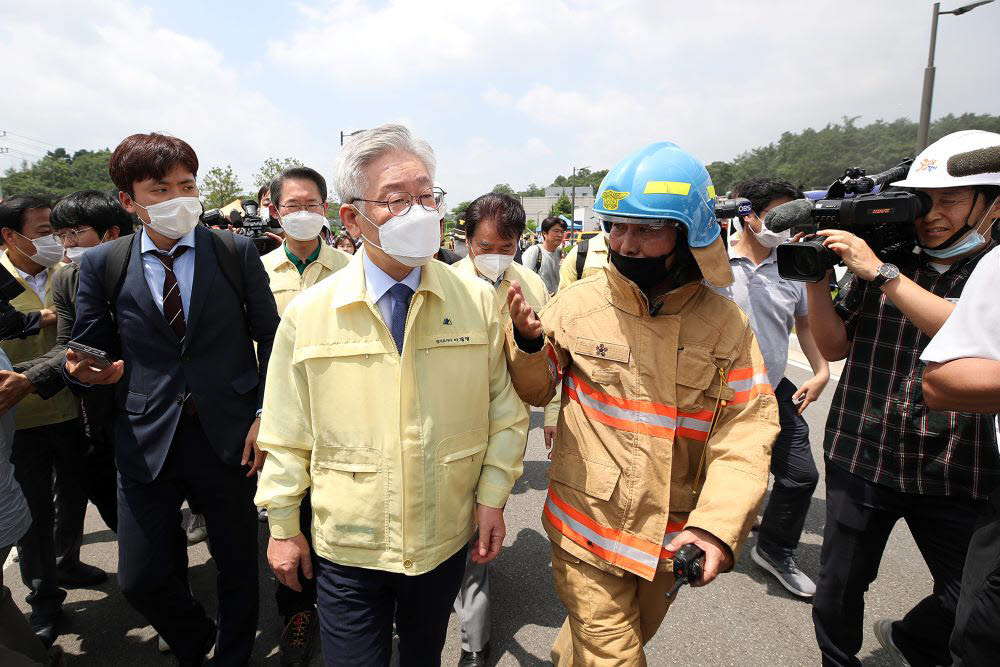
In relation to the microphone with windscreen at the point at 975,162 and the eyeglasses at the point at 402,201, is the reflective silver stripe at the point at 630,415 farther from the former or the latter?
the microphone with windscreen at the point at 975,162

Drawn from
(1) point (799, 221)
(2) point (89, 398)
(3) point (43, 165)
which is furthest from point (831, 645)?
(3) point (43, 165)

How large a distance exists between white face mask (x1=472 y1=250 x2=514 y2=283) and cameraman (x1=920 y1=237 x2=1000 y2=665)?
2265 millimetres

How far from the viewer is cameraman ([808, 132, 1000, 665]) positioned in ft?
6.16

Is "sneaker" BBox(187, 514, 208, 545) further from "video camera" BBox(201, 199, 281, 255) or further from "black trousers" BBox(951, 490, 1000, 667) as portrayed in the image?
"black trousers" BBox(951, 490, 1000, 667)

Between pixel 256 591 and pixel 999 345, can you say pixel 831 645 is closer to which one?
pixel 999 345

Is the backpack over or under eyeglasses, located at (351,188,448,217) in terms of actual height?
under

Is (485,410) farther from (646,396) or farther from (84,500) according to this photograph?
(84,500)

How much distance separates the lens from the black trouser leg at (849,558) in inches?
82.8

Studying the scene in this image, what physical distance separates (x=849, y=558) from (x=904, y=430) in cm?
56

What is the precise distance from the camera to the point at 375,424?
5.27 ft

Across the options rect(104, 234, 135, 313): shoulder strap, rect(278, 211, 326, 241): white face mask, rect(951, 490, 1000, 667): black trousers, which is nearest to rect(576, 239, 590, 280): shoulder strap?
rect(278, 211, 326, 241): white face mask

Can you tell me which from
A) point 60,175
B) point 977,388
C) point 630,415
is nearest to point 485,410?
point 630,415

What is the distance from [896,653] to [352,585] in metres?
2.51

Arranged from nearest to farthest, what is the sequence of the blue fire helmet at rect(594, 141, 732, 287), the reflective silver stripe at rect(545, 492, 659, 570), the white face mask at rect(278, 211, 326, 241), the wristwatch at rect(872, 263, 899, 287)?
the blue fire helmet at rect(594, 141, 732, 287)
the reflective silver stripe at rect(545, 492, 659, 570)
the wristwatch at rect(872, 263, 899, 287)
the white face mask at rect(278, 211, 326, 241)
